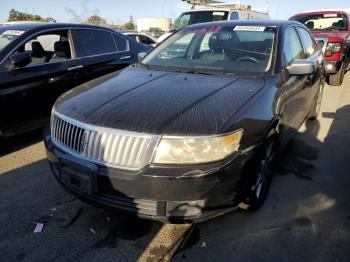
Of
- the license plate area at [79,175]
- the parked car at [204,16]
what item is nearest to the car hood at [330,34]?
the parked car at [204,16]

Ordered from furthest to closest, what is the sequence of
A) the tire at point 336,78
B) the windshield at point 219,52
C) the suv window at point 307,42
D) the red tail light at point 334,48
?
the tire at point 336,78, the red tail light at point 334,48, the suv window at point 307,42, the windshield at point 219,52

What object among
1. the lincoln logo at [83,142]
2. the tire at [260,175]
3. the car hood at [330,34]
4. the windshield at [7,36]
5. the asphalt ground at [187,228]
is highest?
the windshield at [7,36]

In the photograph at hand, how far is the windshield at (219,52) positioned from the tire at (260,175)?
707mm

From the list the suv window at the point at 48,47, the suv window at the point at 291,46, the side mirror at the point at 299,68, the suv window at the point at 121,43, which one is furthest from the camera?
the suv window at the point at 121,43

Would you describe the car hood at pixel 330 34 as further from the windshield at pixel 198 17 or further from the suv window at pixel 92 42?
the suv window at pixel 92 42

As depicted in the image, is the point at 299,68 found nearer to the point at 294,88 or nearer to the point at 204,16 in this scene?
the point at 294,88

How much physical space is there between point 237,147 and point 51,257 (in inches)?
60.1

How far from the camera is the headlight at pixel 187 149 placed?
2150 mm

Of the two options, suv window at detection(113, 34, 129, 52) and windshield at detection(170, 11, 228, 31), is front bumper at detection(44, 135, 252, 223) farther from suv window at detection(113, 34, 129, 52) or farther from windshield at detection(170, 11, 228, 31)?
windshield at detection(170, 11, 228, 31)

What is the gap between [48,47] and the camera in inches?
198

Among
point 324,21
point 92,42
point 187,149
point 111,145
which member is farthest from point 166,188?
point 324,21

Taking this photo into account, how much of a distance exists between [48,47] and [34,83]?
0.99 metres

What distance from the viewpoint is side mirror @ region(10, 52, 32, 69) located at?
4000mm

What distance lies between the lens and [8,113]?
13.1 feet
